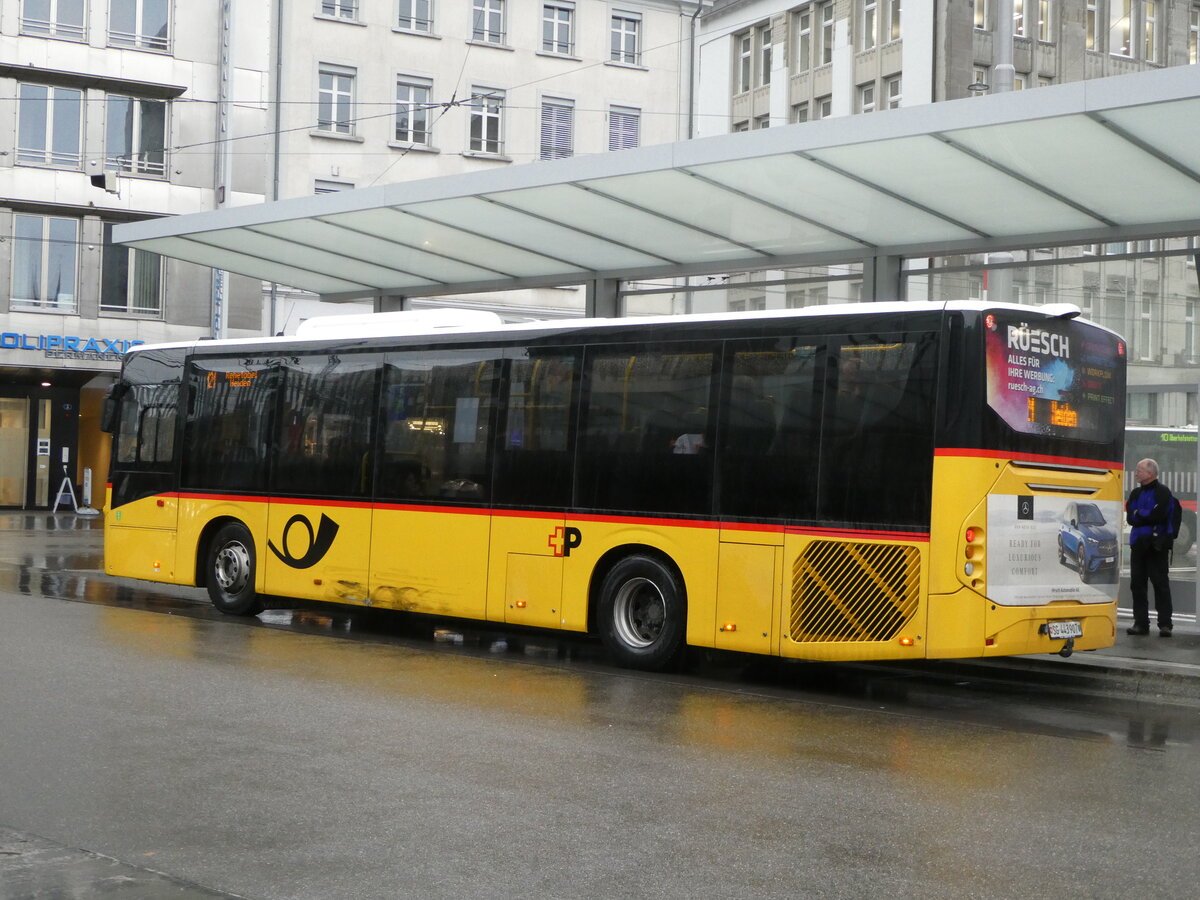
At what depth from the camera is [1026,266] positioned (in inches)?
603

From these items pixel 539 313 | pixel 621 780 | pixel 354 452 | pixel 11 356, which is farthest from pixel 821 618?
pixel 11 356

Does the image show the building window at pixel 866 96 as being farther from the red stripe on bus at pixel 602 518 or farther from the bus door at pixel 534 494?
the bus door at pixel 534 494

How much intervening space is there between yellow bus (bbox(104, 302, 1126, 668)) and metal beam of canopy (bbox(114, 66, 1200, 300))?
1648 millimetres

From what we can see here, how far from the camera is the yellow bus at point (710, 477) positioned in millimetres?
10547

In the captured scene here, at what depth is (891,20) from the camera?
40.0m

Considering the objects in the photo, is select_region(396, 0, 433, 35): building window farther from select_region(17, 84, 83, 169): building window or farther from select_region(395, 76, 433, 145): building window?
select_region(17, 84, 83, 169): building window

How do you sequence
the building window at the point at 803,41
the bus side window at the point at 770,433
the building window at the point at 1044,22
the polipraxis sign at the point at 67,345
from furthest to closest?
the building window at the point at 803,41 < the building window at the point at 1044,22 < the polipraxis sign at the point at 67,345 < the bus side window at the point at 770,433

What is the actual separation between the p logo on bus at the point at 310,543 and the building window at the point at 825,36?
1211 inches

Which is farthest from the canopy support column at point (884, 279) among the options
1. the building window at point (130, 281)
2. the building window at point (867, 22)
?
the building window at point (867, 22)

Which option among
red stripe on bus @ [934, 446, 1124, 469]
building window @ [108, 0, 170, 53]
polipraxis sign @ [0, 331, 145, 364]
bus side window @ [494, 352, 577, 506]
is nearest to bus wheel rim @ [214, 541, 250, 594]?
bus side window @ [494, 352, 577, 506]

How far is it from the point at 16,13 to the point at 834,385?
1255 inches

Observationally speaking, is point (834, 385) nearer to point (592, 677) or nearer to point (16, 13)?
point (592, 677)

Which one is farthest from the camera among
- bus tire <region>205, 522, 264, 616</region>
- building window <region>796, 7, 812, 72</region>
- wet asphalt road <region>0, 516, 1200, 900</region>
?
building window <region>796, 7, 812, 72</region>

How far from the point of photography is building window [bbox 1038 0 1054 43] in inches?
1537
